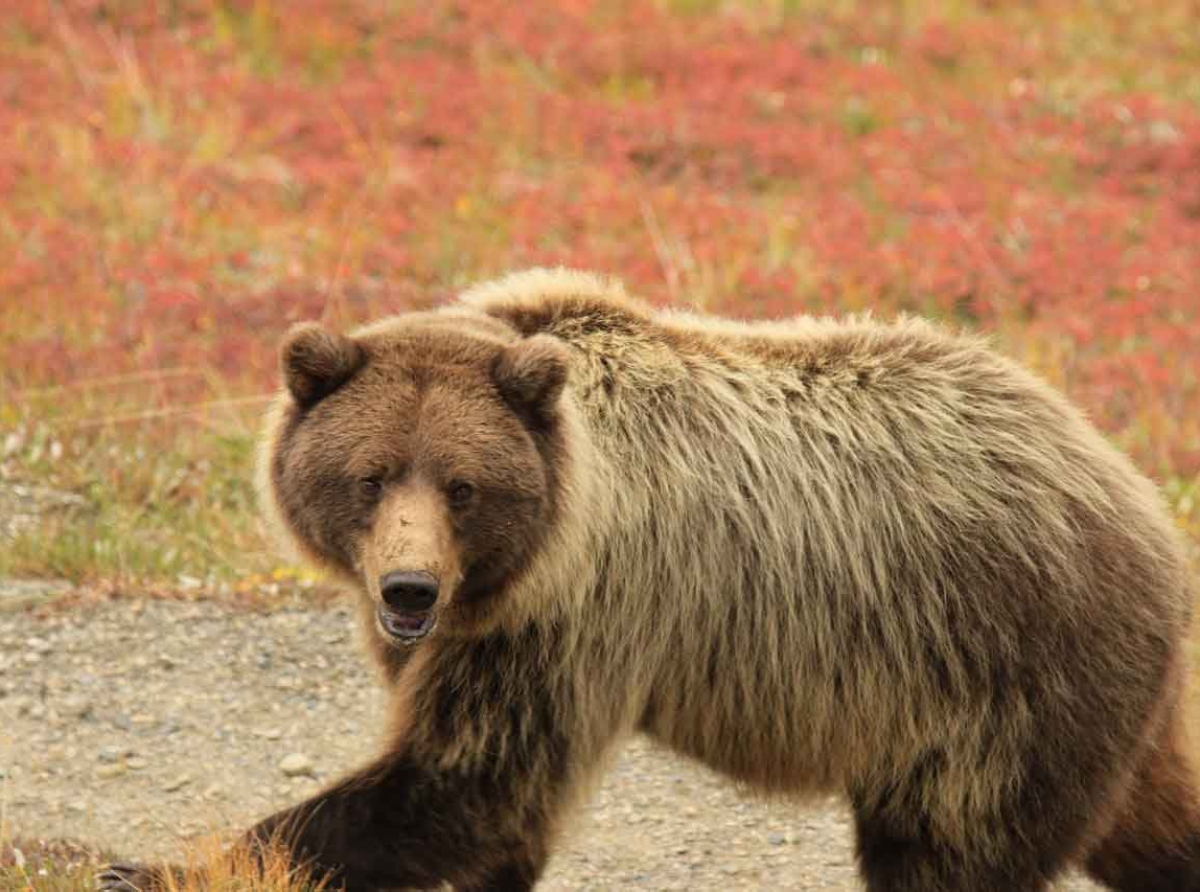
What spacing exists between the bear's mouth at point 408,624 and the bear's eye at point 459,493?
25 cm

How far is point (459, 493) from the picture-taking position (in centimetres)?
409

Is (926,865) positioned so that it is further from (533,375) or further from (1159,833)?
(533,375)

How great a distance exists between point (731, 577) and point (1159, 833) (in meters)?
1.44

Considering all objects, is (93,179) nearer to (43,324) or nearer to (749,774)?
(43,324)

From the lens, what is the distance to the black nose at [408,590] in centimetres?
391

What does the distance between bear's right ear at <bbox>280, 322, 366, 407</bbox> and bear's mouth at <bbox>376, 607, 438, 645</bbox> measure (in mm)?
550

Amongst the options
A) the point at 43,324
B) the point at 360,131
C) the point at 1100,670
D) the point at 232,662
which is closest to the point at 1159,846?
the point at 1100,670

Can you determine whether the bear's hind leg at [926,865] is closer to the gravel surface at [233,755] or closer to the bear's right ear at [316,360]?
the gravel surface at [233,755]

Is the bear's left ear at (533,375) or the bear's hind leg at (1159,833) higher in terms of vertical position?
the bear's left ear at (533,375)

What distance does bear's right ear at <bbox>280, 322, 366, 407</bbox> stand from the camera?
414cm

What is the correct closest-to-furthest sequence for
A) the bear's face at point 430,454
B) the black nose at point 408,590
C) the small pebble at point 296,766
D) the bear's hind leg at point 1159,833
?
the black nose at point 408,590 → the bear's face at point 430,454 → the bear's hind leg at point 1159,833 → the small pebble at point 296,766

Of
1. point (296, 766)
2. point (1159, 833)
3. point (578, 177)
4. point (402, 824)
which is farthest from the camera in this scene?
point (578, 177)

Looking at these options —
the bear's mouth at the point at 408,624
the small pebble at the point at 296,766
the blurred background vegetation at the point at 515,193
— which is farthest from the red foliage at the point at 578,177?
the bear's mouth at the point at 408,624

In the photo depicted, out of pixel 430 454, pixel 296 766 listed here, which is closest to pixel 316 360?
pixel 430 454
